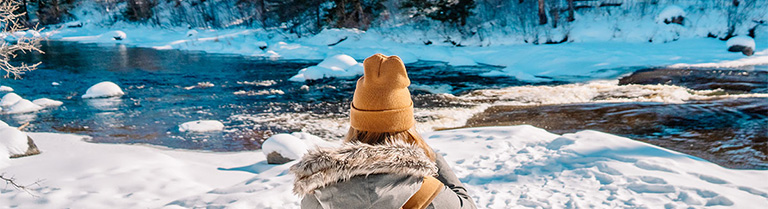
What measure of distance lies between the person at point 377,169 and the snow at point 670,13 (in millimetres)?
20186

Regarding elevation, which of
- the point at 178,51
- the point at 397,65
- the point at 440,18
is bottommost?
the point at 178,51

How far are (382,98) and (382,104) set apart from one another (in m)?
0.02

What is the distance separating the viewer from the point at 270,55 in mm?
20875

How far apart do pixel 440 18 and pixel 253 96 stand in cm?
1241

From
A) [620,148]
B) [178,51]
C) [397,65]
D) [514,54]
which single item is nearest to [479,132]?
[620,148]

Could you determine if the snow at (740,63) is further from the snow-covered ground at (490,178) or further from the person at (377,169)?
the person at (377,169)

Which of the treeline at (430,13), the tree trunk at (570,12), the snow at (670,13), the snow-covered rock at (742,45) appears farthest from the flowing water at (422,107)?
the tree trunk at (570,12)

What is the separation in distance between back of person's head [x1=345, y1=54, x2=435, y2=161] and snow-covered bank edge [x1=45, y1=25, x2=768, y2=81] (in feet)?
41.1

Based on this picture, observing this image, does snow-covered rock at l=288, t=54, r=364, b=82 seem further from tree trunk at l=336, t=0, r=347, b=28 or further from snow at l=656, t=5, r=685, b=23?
snow at l=656, t=5, r=685, b=23

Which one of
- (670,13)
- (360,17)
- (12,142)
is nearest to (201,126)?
(12,142)

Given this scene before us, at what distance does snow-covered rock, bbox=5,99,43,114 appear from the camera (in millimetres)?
9641

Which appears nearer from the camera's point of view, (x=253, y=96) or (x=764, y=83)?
(x=764, y=83)

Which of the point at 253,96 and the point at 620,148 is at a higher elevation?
the point at 620,148

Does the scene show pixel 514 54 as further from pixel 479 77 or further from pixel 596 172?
pixel 596 172
